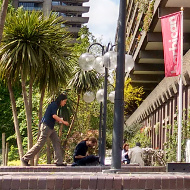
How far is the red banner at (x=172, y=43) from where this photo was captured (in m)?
18.1

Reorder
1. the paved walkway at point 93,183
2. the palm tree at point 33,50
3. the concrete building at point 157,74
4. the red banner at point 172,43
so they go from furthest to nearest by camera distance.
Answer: the concrete building at point 157,74, the red banner at point 172,43, the palm tree at point 33,50, the paved walkway at point 93,183

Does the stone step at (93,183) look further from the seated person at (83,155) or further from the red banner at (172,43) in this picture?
the red banner at (172,43)

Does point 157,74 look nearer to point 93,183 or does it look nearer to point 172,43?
point 172,43

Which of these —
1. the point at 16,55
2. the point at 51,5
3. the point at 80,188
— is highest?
the point at 51,5

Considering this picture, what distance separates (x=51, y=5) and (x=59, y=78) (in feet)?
287

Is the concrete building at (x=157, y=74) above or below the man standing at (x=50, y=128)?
above

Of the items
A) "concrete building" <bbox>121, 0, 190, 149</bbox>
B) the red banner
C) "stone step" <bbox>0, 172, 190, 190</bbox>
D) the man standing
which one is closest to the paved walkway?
"stone step" <bbox>0, 172, 190, 190</bbox>

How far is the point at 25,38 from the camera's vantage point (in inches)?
698

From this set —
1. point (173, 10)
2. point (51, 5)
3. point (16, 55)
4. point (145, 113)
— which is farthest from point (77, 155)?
point (51, 5)

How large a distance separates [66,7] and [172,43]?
89.3 m

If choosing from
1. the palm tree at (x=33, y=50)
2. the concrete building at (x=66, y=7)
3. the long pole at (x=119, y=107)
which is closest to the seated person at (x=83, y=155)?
the palm tree at (x=33, y=50)

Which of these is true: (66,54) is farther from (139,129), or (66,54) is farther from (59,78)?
(139,129)

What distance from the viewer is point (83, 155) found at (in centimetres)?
1433

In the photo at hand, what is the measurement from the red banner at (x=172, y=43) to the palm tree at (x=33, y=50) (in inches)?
120
